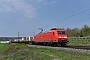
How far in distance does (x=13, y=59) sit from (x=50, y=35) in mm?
16557

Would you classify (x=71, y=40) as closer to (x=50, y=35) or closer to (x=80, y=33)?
(x=50, y=35)

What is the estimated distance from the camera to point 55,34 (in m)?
35.5

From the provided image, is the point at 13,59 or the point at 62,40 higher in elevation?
the point at 62,40

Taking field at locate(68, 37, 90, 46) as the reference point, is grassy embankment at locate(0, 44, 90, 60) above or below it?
below

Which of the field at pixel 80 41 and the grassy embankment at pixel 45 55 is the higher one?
the field at pixel 80 41

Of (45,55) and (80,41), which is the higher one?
(80,41)

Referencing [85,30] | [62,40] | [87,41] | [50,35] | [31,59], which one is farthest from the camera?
[85,30]

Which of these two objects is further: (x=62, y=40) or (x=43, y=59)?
(x=62, y=40)

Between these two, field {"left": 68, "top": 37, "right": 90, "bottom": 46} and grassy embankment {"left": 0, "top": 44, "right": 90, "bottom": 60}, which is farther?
field {"left": 68, "top": 37, "right": 90, "bottom": 46}

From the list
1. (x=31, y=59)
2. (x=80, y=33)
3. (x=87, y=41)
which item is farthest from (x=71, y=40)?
(x=31, y=59)

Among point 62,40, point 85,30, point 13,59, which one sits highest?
point 85,30

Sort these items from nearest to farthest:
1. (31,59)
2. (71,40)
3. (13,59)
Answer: (31,59), (13,59), (71,40)

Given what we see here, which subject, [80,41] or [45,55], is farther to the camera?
[80,41]

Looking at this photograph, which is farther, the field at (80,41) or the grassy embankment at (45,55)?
the field at (80,41)
